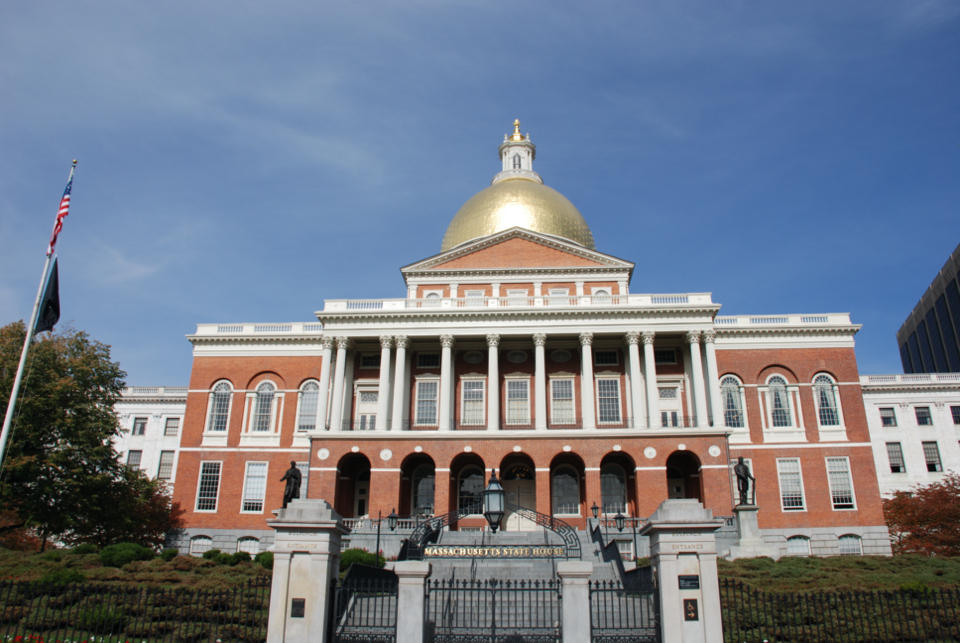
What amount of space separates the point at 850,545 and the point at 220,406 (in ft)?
127

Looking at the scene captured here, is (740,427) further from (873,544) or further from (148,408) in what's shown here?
(148,408)

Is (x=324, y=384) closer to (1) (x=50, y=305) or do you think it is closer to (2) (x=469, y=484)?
(2) (x=469, y=484)

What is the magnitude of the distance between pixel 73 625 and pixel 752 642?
554 inches

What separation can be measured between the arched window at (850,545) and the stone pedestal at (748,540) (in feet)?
36.4

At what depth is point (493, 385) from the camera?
4159cm

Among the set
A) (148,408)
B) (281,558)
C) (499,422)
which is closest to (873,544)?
(499,422)

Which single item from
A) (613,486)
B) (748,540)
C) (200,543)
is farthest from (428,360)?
(748,540)

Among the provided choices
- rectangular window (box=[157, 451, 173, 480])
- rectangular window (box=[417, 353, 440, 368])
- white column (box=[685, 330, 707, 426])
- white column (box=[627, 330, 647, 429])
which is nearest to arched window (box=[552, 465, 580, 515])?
white column (box=[627, 330, 647, 429])

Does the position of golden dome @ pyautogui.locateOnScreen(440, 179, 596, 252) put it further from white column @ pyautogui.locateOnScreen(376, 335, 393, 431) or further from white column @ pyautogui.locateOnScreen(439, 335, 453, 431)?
white column @ pyautogui.locateOnScreen(376, 335, 393, 431)

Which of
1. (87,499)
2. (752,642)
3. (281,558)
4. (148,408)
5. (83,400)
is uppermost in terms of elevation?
(148,408)

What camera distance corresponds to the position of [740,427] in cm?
4378

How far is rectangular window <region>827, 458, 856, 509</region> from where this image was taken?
137 ft

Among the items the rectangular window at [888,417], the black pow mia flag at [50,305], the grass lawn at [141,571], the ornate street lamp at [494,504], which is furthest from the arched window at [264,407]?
the rectangular window at [888,417]

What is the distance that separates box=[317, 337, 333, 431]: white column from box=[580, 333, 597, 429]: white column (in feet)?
49.0
